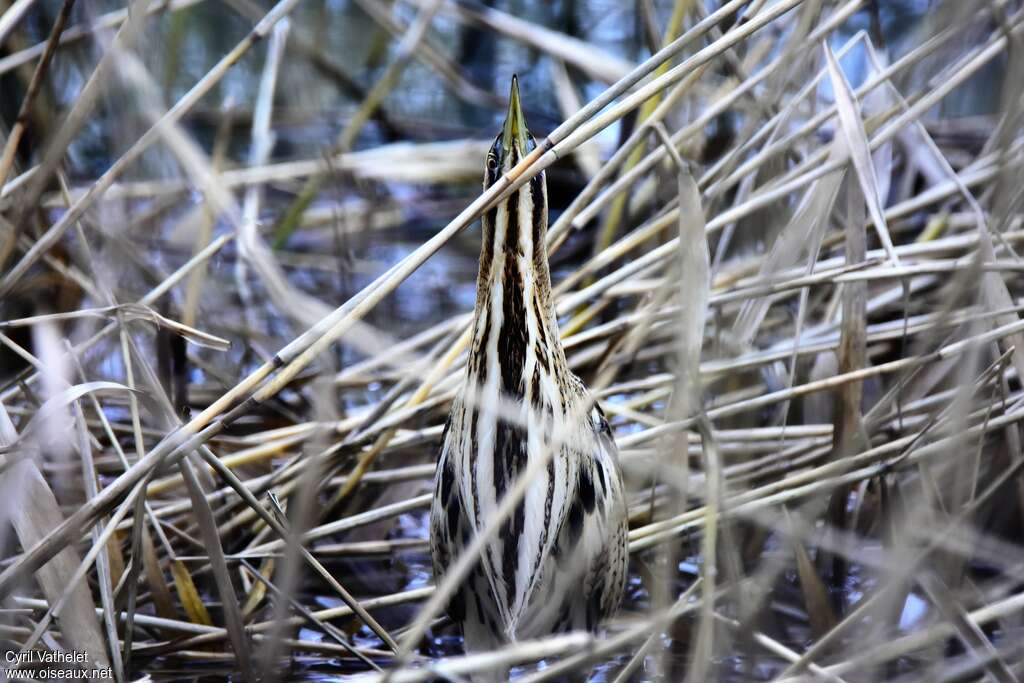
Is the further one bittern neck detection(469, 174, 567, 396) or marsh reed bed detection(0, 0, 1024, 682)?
bittern neck detection(469, 174, 567, 396)

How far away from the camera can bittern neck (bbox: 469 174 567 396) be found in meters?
1.71

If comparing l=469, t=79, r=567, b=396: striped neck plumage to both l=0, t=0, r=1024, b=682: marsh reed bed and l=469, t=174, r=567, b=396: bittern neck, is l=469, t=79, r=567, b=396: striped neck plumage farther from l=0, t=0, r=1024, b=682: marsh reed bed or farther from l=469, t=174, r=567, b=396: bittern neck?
l=0, t=0, r=1024, b=682: marsh reed bed

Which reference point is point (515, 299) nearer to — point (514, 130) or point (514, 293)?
point (514, 293)

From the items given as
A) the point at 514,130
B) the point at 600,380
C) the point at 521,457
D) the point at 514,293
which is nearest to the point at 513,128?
the point at 514,130

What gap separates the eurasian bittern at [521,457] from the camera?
1.71 m

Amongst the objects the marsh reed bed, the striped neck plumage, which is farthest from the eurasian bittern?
the marsh reed bed

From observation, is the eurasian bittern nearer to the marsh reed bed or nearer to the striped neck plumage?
the striped neck plumage

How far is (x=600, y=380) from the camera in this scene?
2.51 metres

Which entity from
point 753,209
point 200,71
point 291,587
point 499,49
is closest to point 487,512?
point 291,587

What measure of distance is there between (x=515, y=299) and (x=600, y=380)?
82 cm

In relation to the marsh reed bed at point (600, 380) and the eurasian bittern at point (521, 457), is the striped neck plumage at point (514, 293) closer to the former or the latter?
the eurasian bittern at point (521, 457)

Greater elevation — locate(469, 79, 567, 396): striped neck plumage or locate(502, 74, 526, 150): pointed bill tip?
locate(502, 74, 526, 150): pointed bill tip

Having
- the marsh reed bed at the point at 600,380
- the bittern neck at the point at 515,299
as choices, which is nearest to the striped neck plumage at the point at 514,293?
the bittern neck at the point at 515,299

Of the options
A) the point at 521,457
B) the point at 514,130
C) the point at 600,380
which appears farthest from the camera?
the point at 600,380
